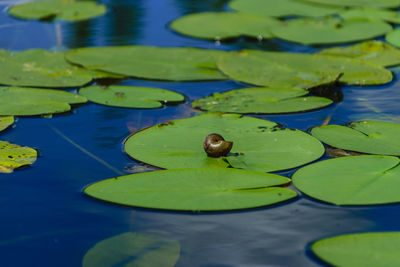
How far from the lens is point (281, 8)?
469 centimetres

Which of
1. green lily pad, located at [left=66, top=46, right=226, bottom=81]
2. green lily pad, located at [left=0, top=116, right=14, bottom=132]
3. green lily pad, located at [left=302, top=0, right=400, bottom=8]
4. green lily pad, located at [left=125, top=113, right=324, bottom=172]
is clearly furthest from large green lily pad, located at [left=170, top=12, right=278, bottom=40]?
green lily pad, located at [left=0, top=116, right=14, bottom=132]

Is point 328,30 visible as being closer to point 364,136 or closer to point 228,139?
Answer: point 364,136

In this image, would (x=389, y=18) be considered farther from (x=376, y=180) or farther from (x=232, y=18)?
(x=376, y=180)

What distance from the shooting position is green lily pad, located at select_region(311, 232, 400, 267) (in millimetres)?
1568

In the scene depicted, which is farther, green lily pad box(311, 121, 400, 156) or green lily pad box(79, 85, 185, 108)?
green lily pad box(79, 85, 185, 108)

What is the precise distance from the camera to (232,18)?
174 inches

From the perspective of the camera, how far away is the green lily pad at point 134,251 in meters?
1.65

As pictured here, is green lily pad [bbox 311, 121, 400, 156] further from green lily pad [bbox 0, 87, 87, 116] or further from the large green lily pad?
the large green lily pad

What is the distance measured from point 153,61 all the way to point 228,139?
3.95 ft

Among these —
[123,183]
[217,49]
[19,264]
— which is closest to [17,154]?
[123,183]

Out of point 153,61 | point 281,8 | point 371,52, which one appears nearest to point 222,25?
point 281,8

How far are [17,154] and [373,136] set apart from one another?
53.8 inches

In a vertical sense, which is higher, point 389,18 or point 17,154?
point 389,18

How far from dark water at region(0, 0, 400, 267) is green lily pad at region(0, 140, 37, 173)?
4 centimetres
